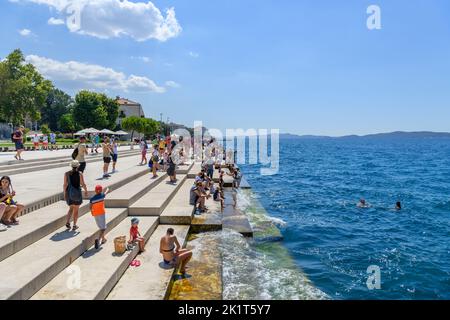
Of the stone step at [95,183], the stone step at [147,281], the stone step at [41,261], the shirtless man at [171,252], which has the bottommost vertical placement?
the stone step at [147,281]

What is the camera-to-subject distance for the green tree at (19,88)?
128ft

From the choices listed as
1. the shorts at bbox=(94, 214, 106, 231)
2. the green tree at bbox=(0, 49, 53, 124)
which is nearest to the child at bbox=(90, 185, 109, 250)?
the shorts at bbox=(94, 214, 106, 231)

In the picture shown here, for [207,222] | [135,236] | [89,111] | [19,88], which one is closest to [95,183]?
[207,222]

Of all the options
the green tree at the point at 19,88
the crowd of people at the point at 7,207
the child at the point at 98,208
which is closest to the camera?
the crowd of people at the point at 7,207

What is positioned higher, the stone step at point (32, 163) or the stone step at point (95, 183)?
the stone step at point (32, 163)

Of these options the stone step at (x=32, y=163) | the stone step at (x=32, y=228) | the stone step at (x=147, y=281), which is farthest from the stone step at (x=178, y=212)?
the stone step at (x=32, y=163)

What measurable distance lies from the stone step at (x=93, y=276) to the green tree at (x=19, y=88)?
126 ft

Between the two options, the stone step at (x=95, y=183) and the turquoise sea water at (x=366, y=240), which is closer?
the stone step at (x=95, y=183)

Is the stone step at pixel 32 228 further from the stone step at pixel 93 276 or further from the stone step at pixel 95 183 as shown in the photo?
the stone step at pixel 93 276

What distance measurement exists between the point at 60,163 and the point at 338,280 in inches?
646

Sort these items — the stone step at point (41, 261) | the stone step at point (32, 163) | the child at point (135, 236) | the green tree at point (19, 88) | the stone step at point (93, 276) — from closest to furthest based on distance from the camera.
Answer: the stone step at point (41, 261), the stone step at point (93, 276), the child at point (135, 236), the stone step at point (32, 163), the green tree at point (19, 88)

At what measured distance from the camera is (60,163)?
20.0 m

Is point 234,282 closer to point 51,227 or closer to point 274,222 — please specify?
point 51,227
